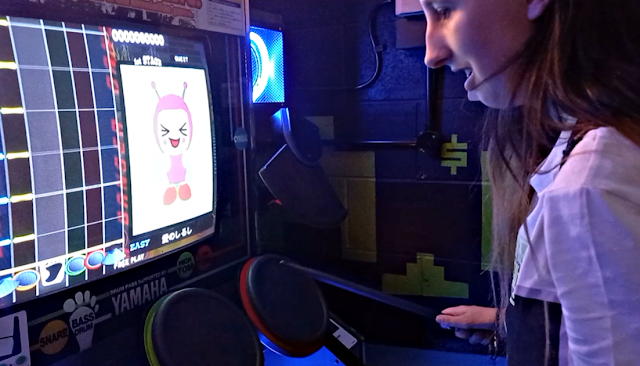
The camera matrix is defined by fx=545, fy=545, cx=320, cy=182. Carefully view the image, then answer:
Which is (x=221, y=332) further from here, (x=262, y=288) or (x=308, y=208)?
(x=308, y=208)

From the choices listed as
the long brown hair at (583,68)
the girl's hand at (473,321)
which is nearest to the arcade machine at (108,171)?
the girl's hand at (473,321)

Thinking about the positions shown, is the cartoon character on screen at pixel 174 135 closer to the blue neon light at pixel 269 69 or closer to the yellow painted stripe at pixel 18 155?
the yellow painted stripe at pixel 18 155

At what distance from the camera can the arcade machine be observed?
659 mm

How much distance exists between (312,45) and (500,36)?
113cm

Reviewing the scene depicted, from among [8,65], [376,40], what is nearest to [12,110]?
[8,65]

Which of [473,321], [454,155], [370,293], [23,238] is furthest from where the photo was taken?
[454,155]

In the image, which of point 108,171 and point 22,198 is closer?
point 22,198

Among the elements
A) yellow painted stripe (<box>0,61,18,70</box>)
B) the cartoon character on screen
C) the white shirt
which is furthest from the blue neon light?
the white shirt

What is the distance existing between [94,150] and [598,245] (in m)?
0.63

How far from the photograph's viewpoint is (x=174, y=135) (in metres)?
0.87

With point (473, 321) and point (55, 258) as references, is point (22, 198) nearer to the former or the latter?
point (55, 258)

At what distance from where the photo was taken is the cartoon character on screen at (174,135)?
0.85 metres

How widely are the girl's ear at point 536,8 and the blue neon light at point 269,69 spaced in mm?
740

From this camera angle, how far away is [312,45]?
1748 mm
